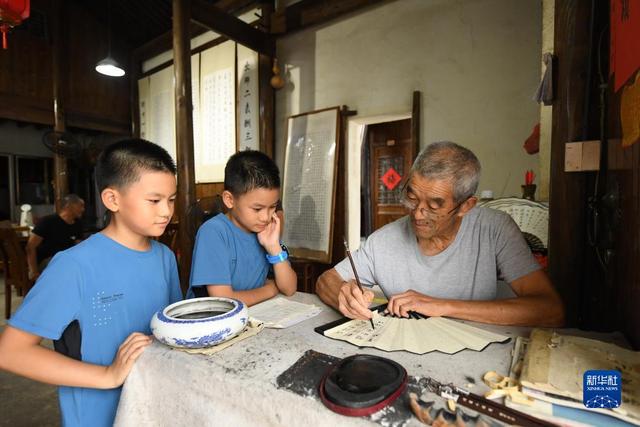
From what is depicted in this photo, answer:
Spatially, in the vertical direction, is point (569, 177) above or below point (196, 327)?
above

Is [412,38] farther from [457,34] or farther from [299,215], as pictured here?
[299,215]

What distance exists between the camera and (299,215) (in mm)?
4730

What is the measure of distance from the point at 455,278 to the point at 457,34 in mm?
2976

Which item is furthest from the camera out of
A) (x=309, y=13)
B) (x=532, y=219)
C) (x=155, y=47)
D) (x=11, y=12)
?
(x=155, y=47)

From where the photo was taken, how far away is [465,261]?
1.65 meters

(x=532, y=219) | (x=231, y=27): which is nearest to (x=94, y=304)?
(x=532, y=219)

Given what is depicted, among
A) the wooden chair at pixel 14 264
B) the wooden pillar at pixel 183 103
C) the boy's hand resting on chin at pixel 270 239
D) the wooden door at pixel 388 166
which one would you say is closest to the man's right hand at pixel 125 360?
the boy's hand resting on chin at pixel 270 239

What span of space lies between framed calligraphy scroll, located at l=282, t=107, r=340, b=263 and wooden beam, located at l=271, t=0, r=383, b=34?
1161 millimetres

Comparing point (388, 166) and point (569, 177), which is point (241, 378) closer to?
point (569, 177)

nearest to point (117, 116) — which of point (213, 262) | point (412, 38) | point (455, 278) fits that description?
Result: point (412, 38)

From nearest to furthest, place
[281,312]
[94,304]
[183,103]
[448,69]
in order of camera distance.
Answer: [94,304], [281,312], [448,69], [183,103]

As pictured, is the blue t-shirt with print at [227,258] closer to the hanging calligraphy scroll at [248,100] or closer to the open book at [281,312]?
the open book at [281,312]

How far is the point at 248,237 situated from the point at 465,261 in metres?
1.03

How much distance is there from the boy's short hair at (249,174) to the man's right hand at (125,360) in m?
0.84
